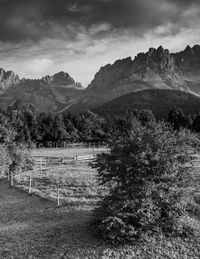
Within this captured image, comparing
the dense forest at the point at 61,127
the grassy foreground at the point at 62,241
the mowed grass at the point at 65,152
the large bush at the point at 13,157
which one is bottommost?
the mowed grass at the point at 65,152

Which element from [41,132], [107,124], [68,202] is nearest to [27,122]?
[41,132]

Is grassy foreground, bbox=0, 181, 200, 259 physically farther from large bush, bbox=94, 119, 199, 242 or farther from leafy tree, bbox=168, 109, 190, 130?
leafy tree, bbox=168, 109, 190, 130

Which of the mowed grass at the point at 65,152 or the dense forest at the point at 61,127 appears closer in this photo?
the mowed grass at the point at 65,152

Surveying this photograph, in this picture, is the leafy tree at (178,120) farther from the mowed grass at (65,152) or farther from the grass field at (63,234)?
the grass field at (63,234)

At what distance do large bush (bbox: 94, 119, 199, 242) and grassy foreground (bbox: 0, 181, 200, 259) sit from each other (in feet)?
2.17

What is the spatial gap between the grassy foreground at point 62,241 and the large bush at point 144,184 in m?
0.66

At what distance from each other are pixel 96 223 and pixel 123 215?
1.82 metres

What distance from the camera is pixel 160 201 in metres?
12.5

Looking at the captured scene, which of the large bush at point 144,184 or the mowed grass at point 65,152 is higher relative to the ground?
the large bush at point 144,184

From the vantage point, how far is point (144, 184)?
40.5 feet

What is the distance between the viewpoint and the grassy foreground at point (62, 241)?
36.3ft

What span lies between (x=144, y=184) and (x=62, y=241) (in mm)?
4301

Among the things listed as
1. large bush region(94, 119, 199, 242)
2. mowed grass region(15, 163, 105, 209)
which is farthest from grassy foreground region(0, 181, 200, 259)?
mowed grass region(15, 163, 105, 209)

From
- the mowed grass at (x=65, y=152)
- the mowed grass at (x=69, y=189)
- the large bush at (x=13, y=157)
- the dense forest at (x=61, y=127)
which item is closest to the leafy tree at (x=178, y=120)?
the dense forest at (x=61, y=127)
